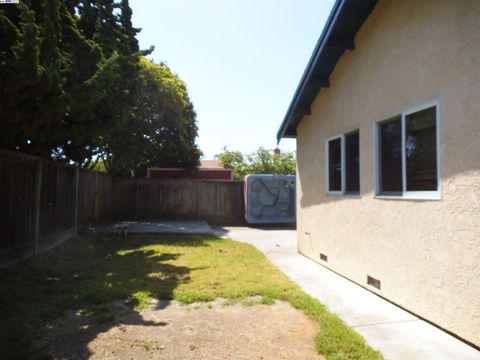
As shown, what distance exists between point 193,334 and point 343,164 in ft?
13.5

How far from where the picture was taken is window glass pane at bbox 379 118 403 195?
15.3ft

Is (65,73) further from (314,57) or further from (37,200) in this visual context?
(314,57)

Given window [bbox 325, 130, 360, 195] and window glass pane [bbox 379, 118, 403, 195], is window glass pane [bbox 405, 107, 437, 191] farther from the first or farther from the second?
window [bbox 325, 130, 360, 195]

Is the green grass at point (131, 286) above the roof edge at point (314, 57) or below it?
below

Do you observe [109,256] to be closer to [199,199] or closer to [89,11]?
[89,11]

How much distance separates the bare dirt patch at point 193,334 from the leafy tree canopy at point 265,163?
2316cm

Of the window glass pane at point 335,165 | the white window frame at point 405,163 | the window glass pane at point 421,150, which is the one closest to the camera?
the white window frame at point 405,163

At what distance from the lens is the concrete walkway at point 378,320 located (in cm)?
320

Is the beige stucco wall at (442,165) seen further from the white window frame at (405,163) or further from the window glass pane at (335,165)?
the window glass pane at (335,165)

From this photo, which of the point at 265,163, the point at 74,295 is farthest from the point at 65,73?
the point at 265,163

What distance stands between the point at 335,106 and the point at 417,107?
238cm

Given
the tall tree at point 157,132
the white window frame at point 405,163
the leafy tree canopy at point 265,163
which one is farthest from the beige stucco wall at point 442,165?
the leafy tree canopy at point 265,163

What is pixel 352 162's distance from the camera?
6.04m

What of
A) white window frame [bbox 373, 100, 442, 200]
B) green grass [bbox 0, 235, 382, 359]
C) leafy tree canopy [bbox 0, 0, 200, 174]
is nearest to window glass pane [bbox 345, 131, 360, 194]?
white window frame [bbox 373, 100, 442, 200]
